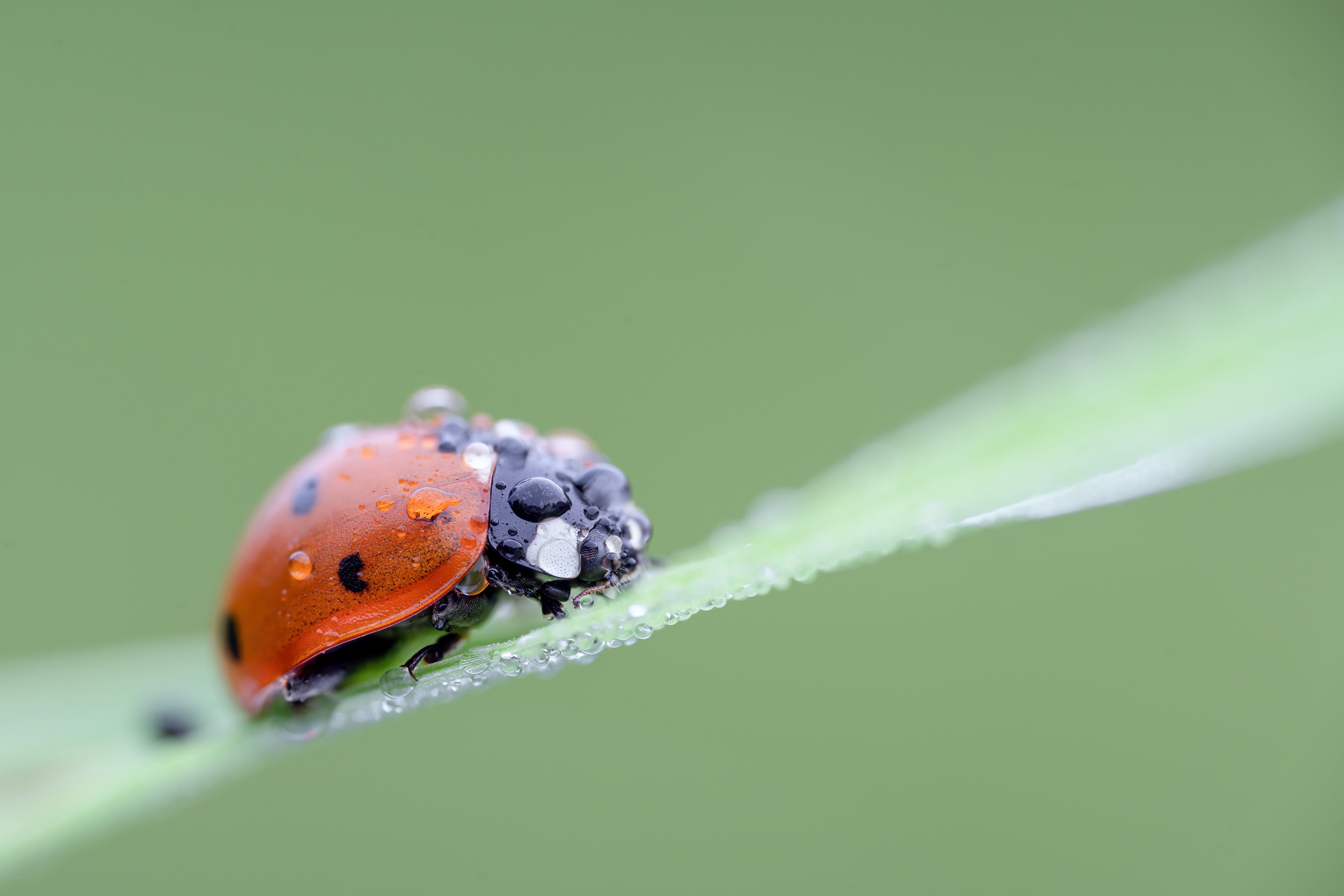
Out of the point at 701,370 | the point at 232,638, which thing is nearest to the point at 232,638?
the point at 232,638

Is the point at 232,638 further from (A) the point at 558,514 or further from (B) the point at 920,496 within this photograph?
(B) the point at 920,496

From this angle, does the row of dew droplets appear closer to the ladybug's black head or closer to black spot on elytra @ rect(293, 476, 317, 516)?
the ladybug's black head

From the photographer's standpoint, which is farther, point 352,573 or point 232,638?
point 232,638

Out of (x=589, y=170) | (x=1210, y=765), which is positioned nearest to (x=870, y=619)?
(x=1210, y=765)

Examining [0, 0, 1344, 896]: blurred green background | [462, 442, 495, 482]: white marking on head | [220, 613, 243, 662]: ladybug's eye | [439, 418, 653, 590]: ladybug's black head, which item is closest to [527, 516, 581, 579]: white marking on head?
[439, 418, 653, 590]: ladybug's black head

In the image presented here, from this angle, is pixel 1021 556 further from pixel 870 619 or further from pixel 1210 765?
pixel 1210 765

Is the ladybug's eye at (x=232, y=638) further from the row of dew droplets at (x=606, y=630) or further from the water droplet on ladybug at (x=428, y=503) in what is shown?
the row of dew droplets at (x=606, y=630)
